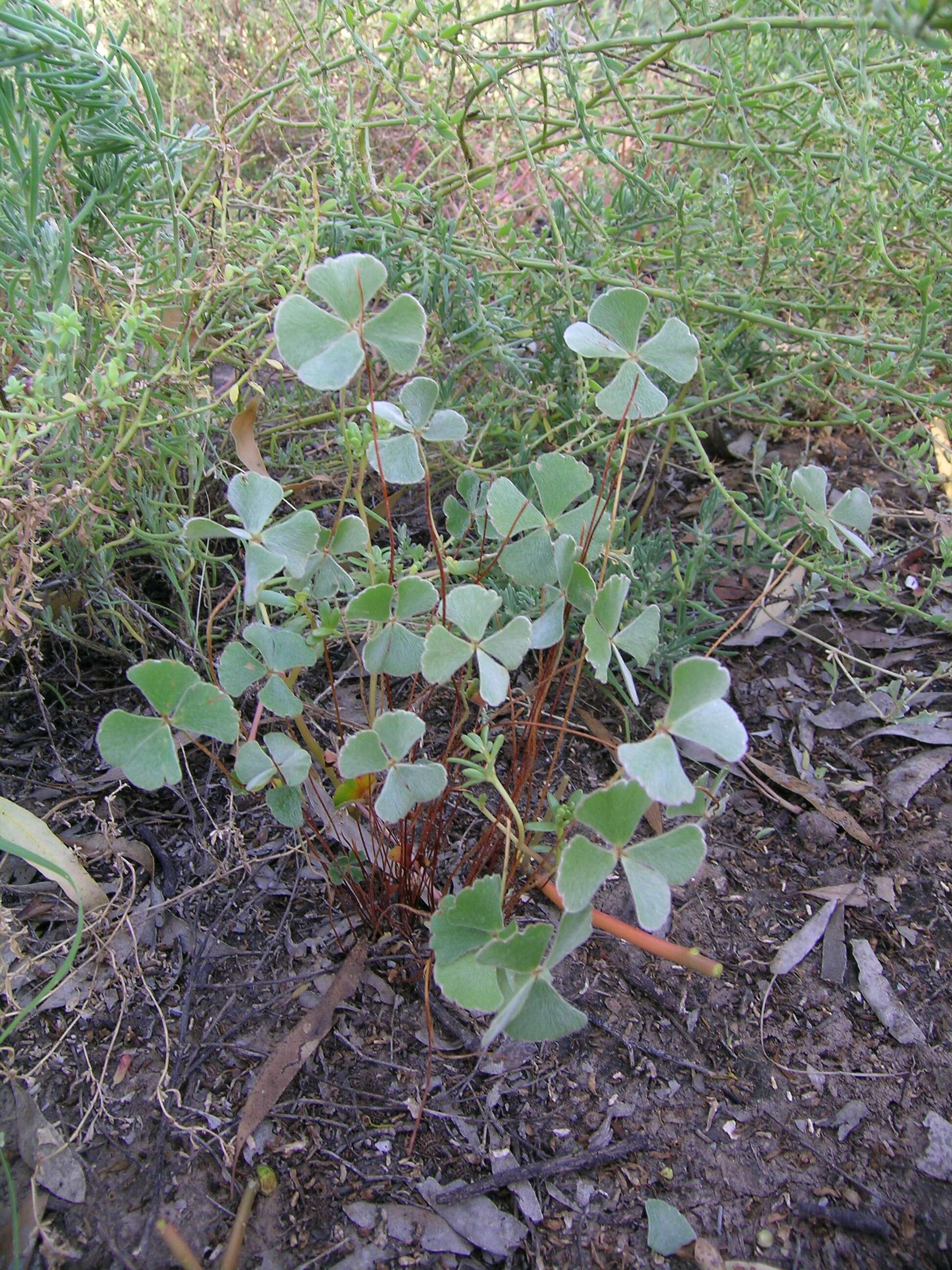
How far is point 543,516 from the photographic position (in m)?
1.06

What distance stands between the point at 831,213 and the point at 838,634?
0.74m

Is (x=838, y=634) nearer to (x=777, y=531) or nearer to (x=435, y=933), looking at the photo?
(x=777, y=531)

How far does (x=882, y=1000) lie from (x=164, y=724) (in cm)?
102

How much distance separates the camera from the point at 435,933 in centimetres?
85

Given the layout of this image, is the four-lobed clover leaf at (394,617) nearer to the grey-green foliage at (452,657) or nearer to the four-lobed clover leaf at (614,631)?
the grey-green foliage at (452,657)

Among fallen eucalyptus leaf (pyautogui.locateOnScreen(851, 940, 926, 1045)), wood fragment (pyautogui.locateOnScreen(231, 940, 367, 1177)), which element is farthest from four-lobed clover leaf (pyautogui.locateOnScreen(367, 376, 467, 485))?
fallen eucalyptus leaf (pyautogui.locateOnScreen(851, 940, 926, 1045))

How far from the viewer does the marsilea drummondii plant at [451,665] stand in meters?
0.78

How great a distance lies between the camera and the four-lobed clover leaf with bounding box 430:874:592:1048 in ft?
2.55

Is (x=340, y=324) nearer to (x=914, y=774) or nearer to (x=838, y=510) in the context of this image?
(x=838, y=510)

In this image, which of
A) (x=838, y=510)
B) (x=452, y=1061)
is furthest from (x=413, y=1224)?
(x=838, y=510)

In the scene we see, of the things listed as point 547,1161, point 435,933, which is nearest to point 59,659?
point 435,933

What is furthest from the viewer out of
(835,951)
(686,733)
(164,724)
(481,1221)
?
(835,951)

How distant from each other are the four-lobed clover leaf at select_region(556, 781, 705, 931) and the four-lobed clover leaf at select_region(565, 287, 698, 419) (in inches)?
18.5

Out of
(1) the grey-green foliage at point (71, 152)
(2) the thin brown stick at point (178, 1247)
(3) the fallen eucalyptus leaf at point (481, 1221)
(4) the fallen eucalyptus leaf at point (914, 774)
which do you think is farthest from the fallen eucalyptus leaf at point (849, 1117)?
(1) the grey-green foliage at point (71, 152)
